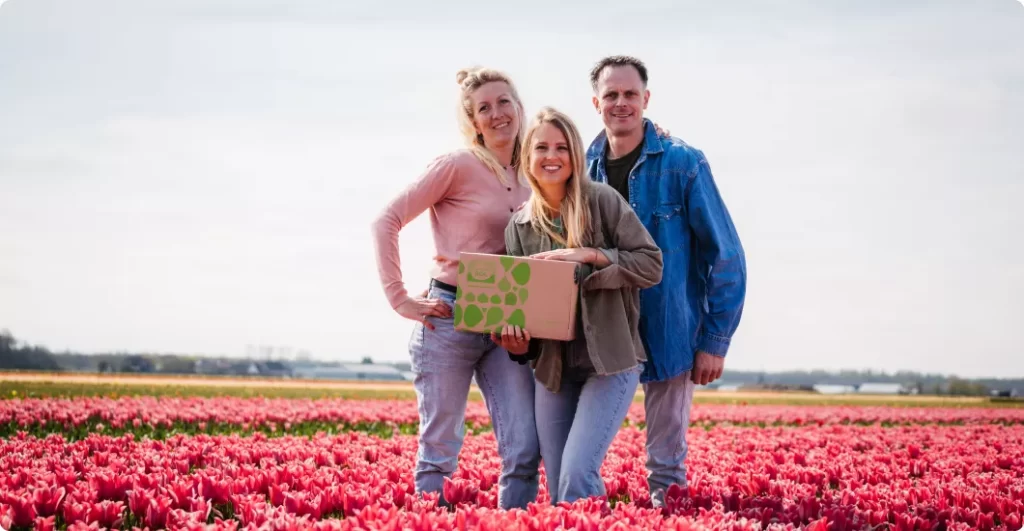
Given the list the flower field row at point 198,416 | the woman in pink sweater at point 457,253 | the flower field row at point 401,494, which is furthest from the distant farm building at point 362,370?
the woman in pink sweater at point 457,253

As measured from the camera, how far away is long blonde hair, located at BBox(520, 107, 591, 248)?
4367 millimetres

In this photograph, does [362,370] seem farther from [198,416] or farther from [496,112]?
[496,112]

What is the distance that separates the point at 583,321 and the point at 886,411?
68.4ft

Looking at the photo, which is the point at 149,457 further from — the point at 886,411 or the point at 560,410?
the point at 886,411

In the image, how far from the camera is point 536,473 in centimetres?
474

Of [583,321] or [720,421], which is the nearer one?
[583,321]

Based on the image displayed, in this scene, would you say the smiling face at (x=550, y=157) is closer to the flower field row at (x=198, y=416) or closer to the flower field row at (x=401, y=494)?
→ the flower field row at (x=401, y=494)

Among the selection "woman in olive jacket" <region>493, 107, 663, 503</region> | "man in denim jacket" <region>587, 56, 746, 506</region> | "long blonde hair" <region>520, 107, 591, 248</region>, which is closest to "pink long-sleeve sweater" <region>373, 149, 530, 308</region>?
"woman in olive jacket" <region>493, 107, 663, 503</region>

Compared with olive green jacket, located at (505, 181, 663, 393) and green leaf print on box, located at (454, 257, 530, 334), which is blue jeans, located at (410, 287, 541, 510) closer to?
olive green jacket, located at (505, 181, 663, 393)

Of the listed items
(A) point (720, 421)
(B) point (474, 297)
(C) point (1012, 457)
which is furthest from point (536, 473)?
(A) point (720, 421)

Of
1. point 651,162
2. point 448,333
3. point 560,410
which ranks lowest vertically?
point 560,410

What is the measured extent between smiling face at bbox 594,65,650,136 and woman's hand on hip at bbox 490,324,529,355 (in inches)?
63.9

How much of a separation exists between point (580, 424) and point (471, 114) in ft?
6.86

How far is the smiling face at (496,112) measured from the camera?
4883 mm
